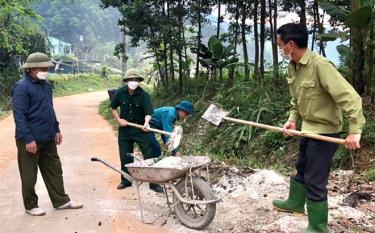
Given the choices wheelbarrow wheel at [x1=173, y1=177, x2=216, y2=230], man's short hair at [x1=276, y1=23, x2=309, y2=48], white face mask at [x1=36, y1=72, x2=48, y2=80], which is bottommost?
wheelbarrow wheel at [x1=173, y1=177, x2=216, y2=230]

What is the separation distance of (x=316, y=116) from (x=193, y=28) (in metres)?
11.9

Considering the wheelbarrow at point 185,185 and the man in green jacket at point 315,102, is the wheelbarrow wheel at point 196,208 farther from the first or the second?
the man in green jacket at point 315,102

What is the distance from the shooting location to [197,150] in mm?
8945

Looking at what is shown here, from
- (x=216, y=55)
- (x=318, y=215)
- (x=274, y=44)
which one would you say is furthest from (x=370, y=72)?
(x=216, y=55)

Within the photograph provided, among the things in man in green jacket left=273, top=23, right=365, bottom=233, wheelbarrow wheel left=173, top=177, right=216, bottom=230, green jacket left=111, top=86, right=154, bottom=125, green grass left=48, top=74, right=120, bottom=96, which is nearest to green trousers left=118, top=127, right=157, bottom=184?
green jacket left=111, top=86, right=154, bottom=125

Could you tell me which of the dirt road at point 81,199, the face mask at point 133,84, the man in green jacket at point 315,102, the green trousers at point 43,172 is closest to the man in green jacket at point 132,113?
the face mask at point 133,84

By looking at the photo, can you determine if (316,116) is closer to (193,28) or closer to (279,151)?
(279,151)

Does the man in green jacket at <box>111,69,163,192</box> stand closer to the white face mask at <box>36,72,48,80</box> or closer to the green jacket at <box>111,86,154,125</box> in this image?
the green jacket at <box>111,86,154,125</box>

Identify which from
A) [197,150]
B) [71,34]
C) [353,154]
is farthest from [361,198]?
[71,34]

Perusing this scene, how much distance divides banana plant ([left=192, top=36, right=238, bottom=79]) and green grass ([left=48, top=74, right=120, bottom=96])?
19084 millimetres

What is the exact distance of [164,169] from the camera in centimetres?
470

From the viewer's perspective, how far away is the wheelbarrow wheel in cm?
470

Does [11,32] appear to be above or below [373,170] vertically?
above

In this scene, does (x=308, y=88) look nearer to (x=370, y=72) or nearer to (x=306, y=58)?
(x=306, y=58)
